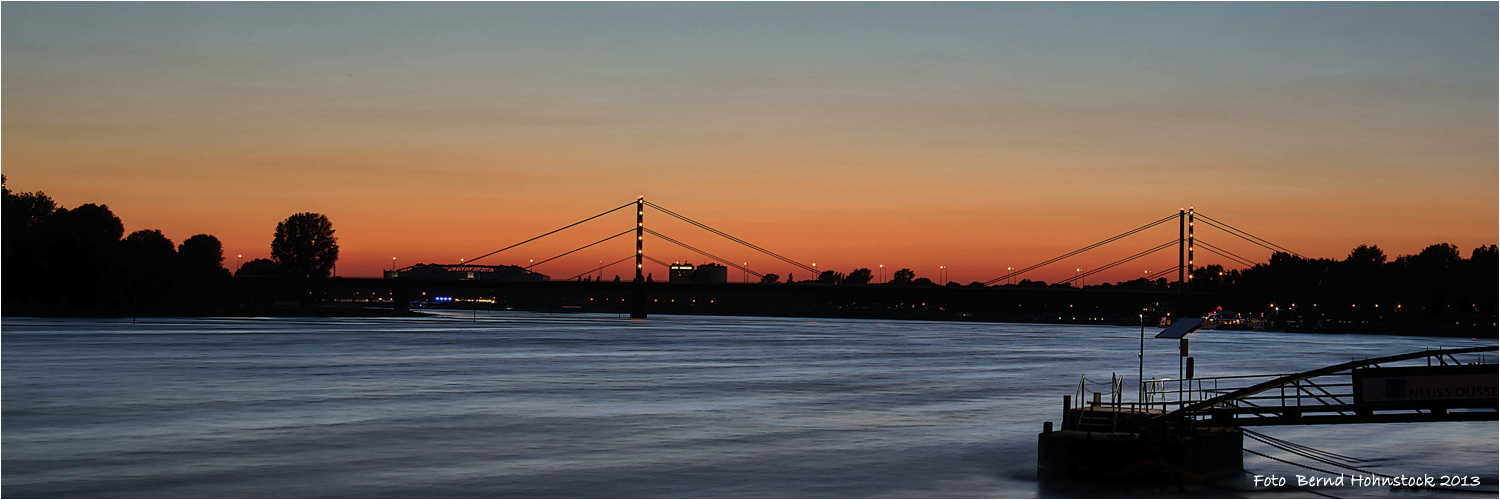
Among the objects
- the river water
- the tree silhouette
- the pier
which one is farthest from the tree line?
the pier

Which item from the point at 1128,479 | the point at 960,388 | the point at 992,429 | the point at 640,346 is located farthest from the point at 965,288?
the point at 1128,479

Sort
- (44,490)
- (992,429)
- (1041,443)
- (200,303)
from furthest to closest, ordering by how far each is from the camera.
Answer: (200,303)
(992,429)
(1041,443)
(44,490)

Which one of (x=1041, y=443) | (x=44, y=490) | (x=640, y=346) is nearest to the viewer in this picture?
(x=44, y=490)

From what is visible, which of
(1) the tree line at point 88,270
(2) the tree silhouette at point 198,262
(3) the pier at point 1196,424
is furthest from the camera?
(2) the tree silhouette at point 198,262

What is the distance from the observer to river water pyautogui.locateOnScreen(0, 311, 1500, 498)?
25.4 metres

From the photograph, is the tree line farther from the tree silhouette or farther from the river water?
the river water

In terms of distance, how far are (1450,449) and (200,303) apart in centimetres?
16159

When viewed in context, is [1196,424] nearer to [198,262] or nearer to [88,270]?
[88,270]

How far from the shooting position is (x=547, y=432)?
3384cm

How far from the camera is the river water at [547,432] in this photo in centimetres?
2542

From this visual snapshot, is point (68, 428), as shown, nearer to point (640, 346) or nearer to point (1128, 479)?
point (1128, 479)

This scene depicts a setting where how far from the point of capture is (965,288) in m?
180

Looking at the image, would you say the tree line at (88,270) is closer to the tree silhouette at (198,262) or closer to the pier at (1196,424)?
the tree silhouette at (198,262)

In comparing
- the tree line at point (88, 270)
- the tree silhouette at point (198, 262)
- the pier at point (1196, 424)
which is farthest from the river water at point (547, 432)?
the tree silhouette at point (198, 262)
